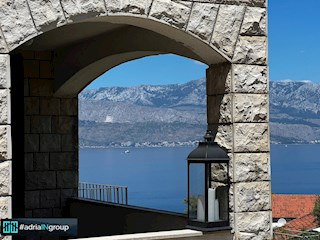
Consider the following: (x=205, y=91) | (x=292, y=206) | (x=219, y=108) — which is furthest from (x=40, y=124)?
(x=292, y=206)

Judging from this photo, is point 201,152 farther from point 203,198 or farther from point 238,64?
point 238,64

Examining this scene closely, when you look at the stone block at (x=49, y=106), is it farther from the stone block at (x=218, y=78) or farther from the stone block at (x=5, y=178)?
the stone block at (x=5, y=178)

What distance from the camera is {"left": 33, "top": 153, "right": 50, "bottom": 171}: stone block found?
9250 mm

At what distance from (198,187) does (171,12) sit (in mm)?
1587

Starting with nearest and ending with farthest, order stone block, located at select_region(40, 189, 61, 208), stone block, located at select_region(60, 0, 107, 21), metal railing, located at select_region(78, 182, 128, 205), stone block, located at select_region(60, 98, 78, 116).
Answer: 1. stone block, located at select_region(60, 0, 107, 21)
2. stone block, located at select_region(40, 189, 61, 208)
3. stone block, located at select_region(60, 98, 78, 116)
4. metal railing, located at select_region(78, 182, 128, 205)

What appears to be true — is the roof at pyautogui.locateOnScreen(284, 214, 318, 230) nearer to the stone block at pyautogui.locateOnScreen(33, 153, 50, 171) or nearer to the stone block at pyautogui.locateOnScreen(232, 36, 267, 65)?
the stone block at pyautogui.locateOnScreen(33, 153, 50, 171)

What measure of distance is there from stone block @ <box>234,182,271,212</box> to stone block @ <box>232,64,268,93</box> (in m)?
0.87

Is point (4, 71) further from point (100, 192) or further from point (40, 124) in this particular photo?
point (100, 192)

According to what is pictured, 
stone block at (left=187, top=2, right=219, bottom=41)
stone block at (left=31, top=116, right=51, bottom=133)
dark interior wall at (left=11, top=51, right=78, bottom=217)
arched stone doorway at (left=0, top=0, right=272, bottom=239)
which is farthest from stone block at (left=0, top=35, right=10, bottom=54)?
stone block at (left=31, top=116, right=51, bottom=133)

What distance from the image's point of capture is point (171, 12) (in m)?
5.85

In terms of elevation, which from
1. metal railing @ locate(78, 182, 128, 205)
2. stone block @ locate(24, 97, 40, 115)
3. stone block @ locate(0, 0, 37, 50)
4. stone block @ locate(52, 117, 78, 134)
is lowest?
metal railing @ locate(78, 182, 128, 205)

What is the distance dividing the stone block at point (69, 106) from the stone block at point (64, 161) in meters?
0.57

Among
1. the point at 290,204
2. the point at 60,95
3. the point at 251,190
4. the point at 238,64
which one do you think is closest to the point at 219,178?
the point at 251,190

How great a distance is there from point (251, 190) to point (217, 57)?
1262mm
